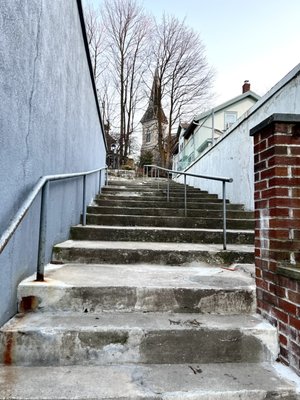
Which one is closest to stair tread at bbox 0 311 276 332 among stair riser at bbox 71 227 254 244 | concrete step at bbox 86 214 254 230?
stair riser at bbox 71 227 254 244

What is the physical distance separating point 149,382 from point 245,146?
4076 mm

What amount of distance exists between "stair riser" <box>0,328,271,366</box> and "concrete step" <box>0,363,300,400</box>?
0.04 meters

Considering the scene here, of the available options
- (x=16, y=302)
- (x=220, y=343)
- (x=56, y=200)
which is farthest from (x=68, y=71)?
(x=220, y=343)

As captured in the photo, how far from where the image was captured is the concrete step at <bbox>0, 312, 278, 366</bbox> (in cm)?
153

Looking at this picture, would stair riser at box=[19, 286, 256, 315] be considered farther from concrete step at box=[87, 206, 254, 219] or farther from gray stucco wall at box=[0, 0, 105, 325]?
concrete step at box=[87, 206, 254, 219]

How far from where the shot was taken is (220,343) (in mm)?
1642

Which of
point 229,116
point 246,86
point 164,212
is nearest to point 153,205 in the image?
point 164,212

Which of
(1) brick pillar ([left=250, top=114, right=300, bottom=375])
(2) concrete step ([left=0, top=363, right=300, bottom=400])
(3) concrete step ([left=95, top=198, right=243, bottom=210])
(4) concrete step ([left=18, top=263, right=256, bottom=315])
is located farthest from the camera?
(3) concrete step ([left=95, top=198, right=243, bottom=210])

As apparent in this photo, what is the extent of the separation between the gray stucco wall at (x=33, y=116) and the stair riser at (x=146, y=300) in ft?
0.78

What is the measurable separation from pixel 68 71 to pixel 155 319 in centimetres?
224

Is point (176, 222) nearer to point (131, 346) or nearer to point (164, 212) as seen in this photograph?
point (164, 212)

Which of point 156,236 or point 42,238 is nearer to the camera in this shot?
point 42,238

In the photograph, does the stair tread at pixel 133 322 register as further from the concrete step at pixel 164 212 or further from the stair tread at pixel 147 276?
the concrete step at pixel 164 212

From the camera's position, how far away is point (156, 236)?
11.0ft
